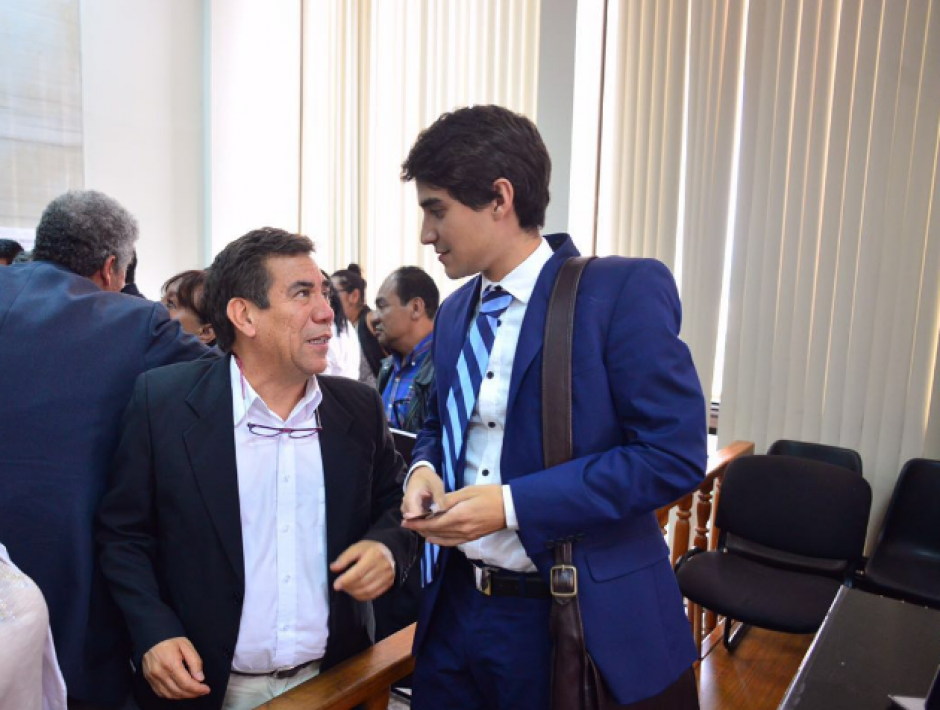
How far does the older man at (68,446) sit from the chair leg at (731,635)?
7.81ft

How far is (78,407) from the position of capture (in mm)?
1544

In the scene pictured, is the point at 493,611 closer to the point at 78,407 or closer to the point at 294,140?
the point at 78,407

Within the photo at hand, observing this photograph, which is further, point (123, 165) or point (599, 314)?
point (123, 165)

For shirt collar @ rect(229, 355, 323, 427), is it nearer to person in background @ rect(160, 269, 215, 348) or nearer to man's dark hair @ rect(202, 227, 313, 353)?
man's dark hair @ rect(202, 227, 313, 353)

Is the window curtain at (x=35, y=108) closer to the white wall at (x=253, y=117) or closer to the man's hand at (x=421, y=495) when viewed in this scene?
the white wall at (x=253, y=117)

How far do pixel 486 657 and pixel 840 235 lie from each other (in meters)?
3.40

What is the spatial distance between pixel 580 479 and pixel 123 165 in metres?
5.61

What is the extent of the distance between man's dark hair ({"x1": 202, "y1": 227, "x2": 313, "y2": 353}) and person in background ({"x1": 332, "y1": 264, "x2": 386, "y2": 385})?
3.22 m

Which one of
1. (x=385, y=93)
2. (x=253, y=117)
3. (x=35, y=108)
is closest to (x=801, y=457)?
(x=385, y=93)

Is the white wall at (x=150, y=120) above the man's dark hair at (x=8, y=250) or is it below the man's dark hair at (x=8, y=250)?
above

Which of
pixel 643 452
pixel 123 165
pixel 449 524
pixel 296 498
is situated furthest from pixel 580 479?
pixel 123 165

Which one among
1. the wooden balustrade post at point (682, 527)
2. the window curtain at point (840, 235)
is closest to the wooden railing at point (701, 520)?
the wooden balustrade post at point (682, 527)

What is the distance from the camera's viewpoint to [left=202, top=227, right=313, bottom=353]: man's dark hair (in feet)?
5.19

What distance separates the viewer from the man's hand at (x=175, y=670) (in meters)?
1.29
